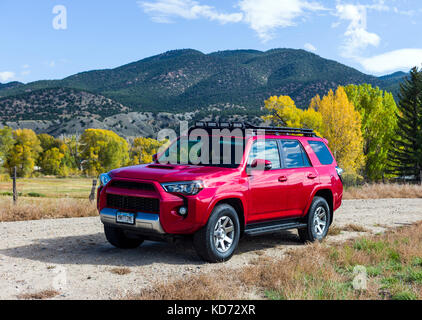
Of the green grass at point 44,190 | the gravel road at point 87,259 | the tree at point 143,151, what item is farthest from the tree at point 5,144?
the gravel road at point 87,259

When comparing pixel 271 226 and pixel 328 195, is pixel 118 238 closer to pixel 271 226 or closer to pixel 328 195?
pixel 271 226

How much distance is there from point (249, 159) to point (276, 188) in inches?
30.4

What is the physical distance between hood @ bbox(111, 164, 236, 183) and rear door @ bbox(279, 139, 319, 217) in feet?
4.75

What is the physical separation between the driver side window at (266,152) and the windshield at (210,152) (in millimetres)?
232

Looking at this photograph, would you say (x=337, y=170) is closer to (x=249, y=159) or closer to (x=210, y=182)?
(x=249, y=159)

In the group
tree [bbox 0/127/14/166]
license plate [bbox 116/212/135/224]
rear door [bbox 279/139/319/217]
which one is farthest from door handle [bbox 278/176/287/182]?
tree [bbox 0/127/14/166]

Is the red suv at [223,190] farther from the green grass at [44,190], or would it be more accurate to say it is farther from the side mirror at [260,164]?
the green grass at [44,190]

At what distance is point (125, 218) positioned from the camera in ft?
22.5

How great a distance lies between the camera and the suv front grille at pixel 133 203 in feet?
22.0

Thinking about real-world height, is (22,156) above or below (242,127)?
below

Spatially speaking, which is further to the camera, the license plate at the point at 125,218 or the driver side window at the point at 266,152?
the driver side window at the point at 266,152

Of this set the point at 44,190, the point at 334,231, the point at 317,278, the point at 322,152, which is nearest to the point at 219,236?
the point at 317,278

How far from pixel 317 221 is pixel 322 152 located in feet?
4.76
